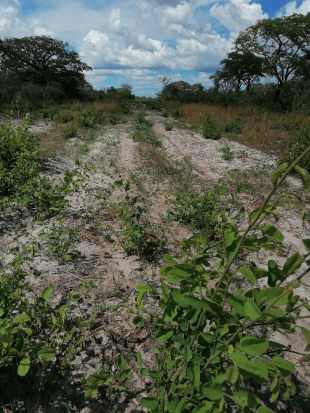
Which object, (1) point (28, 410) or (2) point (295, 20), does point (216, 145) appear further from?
(2) point (295, 20)

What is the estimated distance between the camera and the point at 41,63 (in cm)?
2077

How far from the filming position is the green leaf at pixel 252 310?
2.68 ft

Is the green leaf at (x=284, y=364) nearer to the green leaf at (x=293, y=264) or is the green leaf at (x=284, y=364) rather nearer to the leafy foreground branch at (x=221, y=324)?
the leafy foreground branch at (x=221, y=324)

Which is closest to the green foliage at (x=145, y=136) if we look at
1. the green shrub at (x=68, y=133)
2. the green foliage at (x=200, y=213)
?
the green shrub at (x=68, y=133)

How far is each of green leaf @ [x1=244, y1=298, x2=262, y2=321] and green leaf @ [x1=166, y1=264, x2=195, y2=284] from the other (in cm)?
25

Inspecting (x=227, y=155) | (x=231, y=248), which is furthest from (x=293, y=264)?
(x=227, y=155)

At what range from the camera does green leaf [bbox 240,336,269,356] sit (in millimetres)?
803

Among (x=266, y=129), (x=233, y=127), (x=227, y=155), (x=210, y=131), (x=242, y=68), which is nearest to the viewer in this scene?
(x=227, y=155)

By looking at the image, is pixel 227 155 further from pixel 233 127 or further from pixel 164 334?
pixel 164 334

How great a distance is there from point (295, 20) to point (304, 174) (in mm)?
19225

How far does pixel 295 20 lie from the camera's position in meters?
15.3

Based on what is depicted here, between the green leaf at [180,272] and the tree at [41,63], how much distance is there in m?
22.5

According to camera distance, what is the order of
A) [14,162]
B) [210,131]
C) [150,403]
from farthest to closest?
[210,131]
[14,162]
[150,403]

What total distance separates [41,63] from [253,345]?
961 inches
